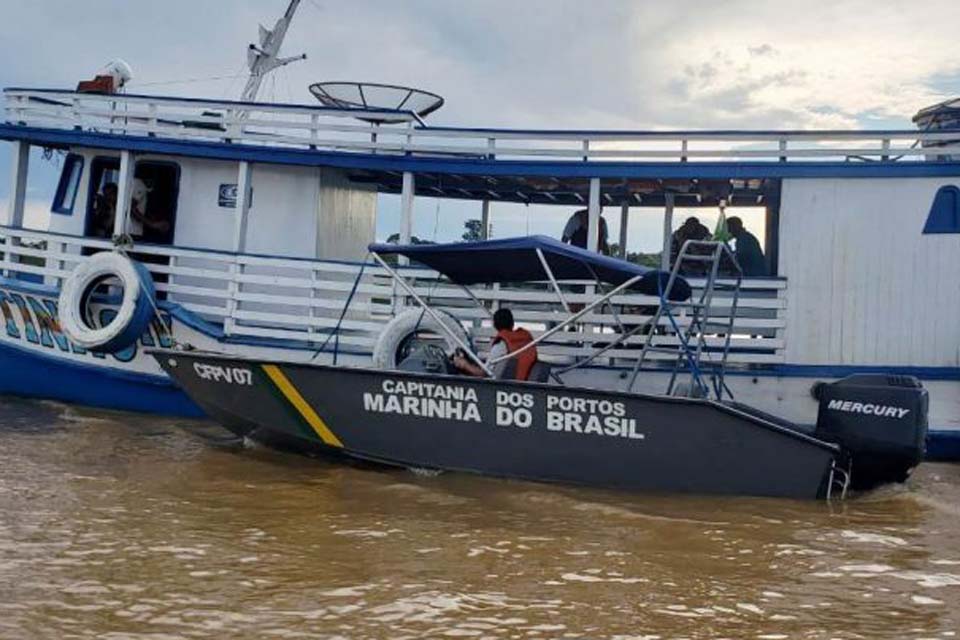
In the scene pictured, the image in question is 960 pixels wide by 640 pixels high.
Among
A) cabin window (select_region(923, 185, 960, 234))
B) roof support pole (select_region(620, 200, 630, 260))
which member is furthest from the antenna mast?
cabin window (select_region(923, 185, 960, 234))

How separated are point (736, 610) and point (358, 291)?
5.94 m

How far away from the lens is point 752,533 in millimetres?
6582

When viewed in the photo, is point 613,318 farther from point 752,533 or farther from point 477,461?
point 752,533

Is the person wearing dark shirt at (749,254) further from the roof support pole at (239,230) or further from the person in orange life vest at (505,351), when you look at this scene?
the roof support pole at (239,230)

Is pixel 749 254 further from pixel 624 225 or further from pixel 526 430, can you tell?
pixel 526 430

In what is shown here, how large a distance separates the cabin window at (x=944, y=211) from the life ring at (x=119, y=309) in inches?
296

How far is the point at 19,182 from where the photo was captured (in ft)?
37.5

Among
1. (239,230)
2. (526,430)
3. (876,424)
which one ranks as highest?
(239,230)

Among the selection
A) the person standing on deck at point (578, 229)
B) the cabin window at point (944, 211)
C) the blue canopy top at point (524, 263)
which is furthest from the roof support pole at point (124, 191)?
the cabin window at point (944, 211)

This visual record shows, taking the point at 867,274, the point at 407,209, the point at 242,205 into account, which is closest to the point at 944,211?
the point at 867,274

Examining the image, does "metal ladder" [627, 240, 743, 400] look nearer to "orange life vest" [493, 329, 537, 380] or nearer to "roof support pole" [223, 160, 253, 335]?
"orange life vest" [493, 329, 537, 380]

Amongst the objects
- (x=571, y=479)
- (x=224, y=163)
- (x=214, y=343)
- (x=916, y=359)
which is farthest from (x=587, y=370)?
(x=224, y=163)

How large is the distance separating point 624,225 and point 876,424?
485 cm

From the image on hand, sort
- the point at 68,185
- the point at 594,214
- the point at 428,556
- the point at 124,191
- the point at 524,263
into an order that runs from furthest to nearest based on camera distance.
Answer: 1. the point at 68,185
2. the point at 124,191
3. the point at 594,214
4. the point at 524,263
5. the point at 428,556
